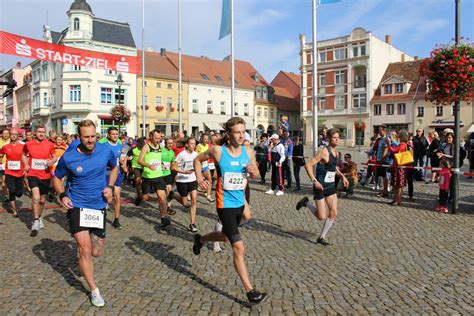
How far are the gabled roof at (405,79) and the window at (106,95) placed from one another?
33.7 m

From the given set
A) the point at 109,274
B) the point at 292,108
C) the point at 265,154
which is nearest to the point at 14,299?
the point at 109,274

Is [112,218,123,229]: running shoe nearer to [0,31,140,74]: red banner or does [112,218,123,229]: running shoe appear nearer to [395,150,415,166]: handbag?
[395,150,415,166]: handbag

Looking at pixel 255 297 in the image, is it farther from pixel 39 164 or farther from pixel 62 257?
pixel 39 164

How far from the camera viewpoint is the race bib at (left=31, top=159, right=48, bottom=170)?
8.05 m

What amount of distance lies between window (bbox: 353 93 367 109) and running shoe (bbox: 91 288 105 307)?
53022mm

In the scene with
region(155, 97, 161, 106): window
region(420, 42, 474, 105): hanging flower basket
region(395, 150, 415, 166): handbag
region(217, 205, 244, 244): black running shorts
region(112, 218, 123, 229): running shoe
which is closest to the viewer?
region(217, 205, 244, 244): black running shorts

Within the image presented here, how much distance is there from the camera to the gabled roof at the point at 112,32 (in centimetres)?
4999

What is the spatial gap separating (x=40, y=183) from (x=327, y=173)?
5677 mm

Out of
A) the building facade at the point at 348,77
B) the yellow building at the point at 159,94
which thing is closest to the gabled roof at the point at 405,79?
the building facade at the point at 348,77

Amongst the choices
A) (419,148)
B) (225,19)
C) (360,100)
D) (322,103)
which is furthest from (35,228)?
(322,103)

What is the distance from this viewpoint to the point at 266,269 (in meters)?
5.52

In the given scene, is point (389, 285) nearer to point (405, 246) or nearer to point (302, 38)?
point (405, 246)

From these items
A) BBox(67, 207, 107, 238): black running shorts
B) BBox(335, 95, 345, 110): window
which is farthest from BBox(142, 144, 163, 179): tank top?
BBox(335, 95, 345, 110): window

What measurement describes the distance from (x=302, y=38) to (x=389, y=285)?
5749 cm
